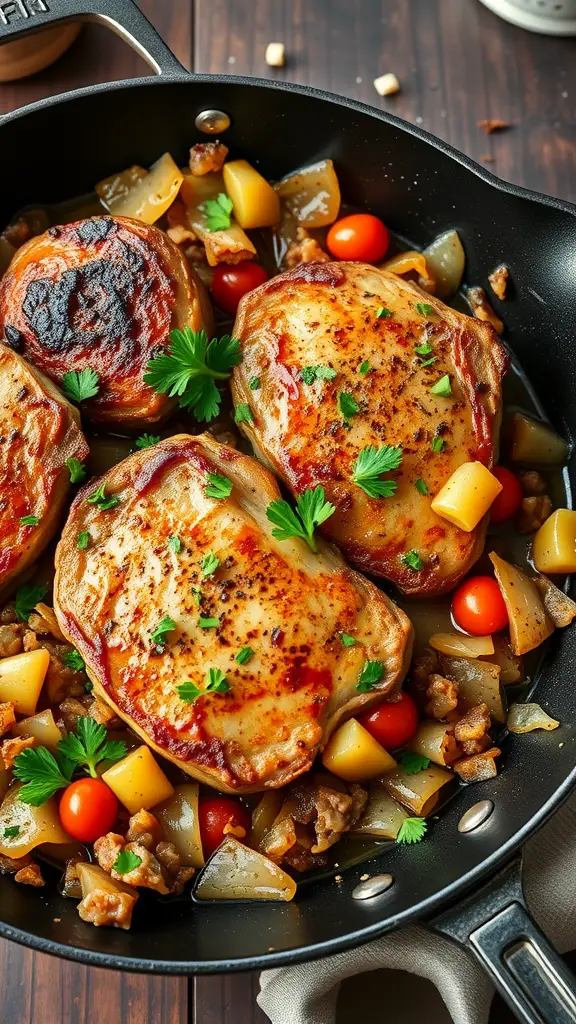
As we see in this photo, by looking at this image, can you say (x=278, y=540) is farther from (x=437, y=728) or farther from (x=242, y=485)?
(x=437, y=728)

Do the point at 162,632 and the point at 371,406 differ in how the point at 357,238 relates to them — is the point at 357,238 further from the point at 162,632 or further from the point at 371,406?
the point at 162,632

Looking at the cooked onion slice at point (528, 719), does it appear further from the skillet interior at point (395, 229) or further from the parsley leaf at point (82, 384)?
the parsley leaf at point (82, 384)

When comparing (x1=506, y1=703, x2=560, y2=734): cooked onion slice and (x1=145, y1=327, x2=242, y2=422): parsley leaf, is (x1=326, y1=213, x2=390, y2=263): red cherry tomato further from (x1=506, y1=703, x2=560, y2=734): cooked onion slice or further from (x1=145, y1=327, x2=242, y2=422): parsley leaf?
(x1=506, y1=703, x2=560, y2=734): cooked onion slice

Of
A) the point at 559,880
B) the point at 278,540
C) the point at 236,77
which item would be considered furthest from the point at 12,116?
the point at 559,880

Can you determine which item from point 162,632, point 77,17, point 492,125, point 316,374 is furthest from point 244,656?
point 492,125

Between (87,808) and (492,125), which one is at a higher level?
(492,125)

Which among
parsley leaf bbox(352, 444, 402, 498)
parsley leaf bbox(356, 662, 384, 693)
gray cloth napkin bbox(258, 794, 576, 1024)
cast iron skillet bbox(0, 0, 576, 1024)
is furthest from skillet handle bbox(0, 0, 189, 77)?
gray cloth napkin bbox(258, 794, 576, 1024)
